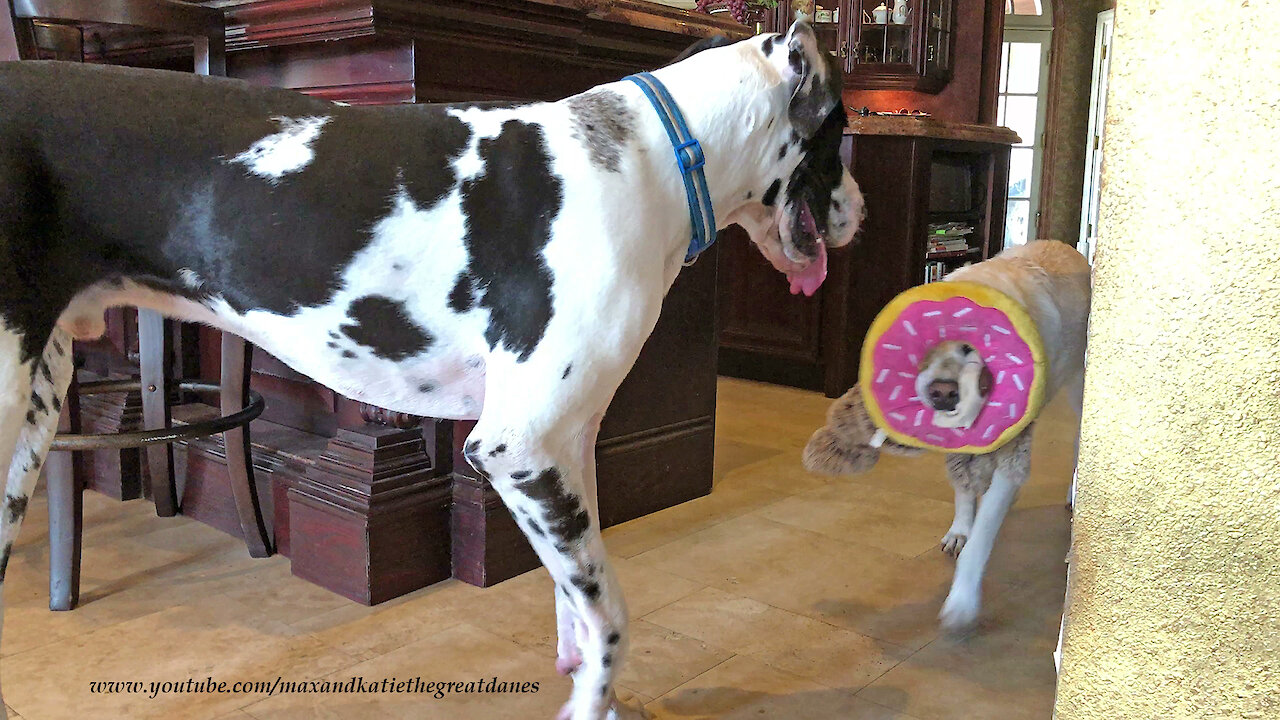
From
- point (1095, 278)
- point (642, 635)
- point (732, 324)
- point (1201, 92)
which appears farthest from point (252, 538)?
point (732, 324)

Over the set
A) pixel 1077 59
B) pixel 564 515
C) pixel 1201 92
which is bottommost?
pixel 564 515

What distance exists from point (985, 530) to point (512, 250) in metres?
1.31

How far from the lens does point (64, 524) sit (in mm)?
2205

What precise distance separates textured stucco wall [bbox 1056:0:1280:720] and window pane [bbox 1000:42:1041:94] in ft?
23.5

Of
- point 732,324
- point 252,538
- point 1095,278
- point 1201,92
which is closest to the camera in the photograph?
point 1201,92

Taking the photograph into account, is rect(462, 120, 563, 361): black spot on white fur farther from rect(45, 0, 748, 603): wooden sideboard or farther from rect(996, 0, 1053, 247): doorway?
rect(996, 0, 1053, 247): doorway

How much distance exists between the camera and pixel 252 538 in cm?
250

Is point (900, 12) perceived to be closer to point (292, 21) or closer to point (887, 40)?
point (887, 40)

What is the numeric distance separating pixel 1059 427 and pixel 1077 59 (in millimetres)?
4578

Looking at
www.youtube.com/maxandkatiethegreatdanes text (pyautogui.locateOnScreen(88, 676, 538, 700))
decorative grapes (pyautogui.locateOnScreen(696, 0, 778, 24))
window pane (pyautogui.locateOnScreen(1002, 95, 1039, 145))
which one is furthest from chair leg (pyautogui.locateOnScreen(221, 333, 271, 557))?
window pane (pyautogui.locateOnScreen(1002, 95, 1039, 145))

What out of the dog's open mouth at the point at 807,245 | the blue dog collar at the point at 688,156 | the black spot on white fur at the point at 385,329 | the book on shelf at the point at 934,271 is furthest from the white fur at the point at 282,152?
the book on shelf at the point at 934,271

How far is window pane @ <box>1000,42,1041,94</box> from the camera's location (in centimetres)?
766

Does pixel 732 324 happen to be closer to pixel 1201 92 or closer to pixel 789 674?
pixel 789 674

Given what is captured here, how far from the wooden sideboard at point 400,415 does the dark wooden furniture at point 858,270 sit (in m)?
1.90
